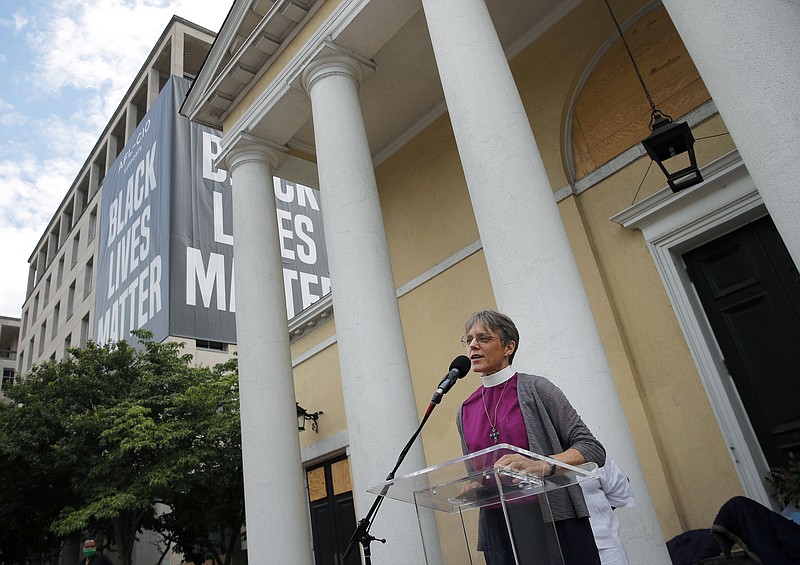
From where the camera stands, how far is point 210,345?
27.3m

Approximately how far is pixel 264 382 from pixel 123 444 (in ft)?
29.0

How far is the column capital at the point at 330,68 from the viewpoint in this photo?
25.5 ft

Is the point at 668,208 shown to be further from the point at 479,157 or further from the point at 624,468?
the point at 624,468

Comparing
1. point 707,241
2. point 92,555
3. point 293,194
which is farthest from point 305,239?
point 707,241

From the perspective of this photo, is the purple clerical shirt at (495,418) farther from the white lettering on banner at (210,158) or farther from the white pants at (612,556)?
the white lettering on banner at (210,158)

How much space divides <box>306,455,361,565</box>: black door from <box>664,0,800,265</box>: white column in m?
9.87

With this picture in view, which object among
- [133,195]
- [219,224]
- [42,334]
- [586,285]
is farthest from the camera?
[42,334]

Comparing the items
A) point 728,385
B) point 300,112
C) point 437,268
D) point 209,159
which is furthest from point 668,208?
point 209,159

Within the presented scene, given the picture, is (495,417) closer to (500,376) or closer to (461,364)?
(500,376)

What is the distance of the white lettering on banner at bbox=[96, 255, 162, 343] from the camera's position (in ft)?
85.4

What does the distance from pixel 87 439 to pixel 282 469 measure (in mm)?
10708

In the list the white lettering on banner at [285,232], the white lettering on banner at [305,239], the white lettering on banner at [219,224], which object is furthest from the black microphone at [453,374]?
the white lettering on banner at [305,239]

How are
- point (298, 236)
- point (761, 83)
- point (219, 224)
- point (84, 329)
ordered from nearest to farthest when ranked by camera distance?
1. point (761, 83)
2. point (219, 224)
3. point (298, 236)
4. point (84, 329)

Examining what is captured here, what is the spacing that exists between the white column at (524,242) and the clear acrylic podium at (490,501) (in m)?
1.69
